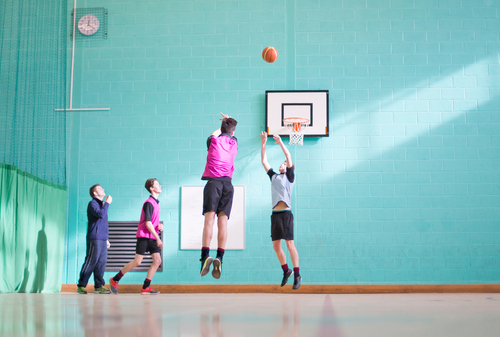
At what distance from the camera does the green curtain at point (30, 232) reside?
238 inches

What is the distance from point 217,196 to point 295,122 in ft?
11.5

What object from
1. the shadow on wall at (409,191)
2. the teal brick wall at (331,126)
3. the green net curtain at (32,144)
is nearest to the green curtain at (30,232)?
the green net curtain at (32,144)

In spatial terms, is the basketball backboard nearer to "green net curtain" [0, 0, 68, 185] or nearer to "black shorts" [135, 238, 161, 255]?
"black shorts" [135, 238, 161, 255]

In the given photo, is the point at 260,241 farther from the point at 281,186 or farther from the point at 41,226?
the point at 41,226

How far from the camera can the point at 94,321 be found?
2.37 m

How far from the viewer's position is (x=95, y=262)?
6.66 meters

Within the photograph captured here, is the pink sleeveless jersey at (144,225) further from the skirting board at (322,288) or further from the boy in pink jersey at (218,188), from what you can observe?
the boy in pink jersey at (218,188)

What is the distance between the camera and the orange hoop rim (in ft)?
25.3

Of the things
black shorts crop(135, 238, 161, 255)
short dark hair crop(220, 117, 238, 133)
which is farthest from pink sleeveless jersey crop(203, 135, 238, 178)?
black shorts crop(135, 238, 161, 255)

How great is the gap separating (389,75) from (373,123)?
2.95 ft

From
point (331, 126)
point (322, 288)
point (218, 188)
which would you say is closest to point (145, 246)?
point (218, 188)

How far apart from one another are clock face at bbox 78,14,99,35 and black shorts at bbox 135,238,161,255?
419 centimetres

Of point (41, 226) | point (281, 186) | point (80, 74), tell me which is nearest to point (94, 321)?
point (281, 186)

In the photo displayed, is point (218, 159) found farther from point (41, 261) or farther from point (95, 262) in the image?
point (41, 261)
